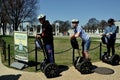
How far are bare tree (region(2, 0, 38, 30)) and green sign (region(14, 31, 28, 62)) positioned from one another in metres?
48.3

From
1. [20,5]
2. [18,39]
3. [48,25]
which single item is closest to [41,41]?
[48,25]

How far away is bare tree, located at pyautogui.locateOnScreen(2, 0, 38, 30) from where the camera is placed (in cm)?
5947

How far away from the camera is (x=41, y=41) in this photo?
10023mm

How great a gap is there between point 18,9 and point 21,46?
4889 centimetres

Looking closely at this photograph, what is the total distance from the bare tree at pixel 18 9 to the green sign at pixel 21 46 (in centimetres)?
4827

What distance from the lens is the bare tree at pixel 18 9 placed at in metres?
59.5

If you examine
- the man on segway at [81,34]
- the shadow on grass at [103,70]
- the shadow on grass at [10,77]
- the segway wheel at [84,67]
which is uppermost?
the man on segway at [81,34]

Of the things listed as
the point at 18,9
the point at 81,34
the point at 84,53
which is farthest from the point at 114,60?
the point at 18,9

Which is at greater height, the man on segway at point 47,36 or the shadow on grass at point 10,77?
the man on segway at point 47,36

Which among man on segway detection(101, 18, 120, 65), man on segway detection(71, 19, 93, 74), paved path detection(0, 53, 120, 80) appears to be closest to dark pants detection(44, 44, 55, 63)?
paved path detection(0, 53, 120, 80)

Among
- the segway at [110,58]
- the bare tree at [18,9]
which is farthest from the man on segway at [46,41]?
the bare tree at [18,9]

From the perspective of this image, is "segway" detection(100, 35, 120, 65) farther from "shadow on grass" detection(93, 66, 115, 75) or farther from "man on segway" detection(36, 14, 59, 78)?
"man on segway" detection(36, 14, 59, 78)

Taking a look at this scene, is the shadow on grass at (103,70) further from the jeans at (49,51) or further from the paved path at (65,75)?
the jeans at (49,51)

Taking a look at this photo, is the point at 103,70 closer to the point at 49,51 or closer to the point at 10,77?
the point at 49,51
